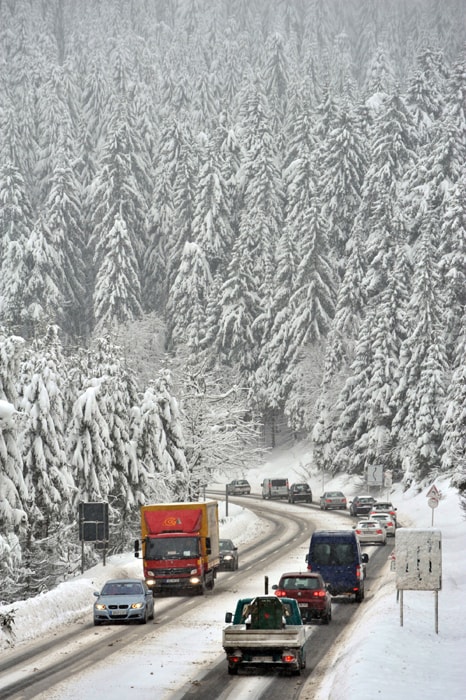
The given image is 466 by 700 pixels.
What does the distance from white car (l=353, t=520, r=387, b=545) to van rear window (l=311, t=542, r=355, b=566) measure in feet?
67.9

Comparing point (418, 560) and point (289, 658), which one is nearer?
point (289, 658)

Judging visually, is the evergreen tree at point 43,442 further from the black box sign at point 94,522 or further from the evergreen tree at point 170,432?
the evergreen tree at point 170,432

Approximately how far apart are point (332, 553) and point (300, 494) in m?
53.6

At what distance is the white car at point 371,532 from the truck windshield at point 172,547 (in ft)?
62.5

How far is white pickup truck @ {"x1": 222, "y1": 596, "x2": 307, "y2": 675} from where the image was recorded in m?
25.7

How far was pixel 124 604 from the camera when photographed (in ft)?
118

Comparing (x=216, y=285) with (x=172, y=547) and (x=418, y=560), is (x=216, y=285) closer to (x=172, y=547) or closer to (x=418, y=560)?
(x=172, y=547)

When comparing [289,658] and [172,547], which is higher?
[289,658]

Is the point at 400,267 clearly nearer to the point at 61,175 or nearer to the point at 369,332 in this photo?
the point at 369,332

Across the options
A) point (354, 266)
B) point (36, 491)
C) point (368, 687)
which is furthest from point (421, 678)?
point (354, 266)

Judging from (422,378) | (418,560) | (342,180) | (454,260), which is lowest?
(418,560)

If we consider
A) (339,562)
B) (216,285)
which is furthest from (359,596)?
(216,285)

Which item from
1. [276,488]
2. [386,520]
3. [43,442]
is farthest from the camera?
[276,488]

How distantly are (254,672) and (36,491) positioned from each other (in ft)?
93.2
